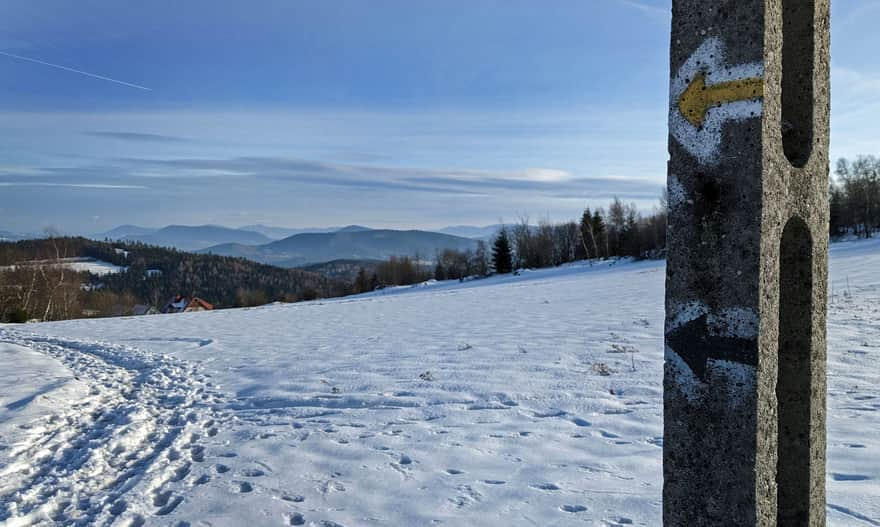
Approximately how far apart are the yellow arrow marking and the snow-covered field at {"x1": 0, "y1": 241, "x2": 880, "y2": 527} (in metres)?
2.31

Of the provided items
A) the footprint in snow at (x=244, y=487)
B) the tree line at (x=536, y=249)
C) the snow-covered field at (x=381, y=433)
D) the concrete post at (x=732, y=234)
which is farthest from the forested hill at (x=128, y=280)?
the concrete post at (x=732, y=234)

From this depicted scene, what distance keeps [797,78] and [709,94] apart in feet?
1.75

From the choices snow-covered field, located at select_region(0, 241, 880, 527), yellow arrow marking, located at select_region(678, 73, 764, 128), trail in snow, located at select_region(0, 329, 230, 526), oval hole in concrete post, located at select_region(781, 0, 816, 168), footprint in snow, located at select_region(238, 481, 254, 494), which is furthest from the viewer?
footprint in snow, located at select_region(238, 481, 254, 494)

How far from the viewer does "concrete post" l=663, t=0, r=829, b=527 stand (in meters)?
1.60

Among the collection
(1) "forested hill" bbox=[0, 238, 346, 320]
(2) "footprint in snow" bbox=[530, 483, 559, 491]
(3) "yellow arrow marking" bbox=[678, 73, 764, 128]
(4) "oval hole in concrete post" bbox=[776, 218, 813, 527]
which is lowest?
(1) "forested hill" bbox=[0, 238, 346, 320]

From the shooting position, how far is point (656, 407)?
5008 mm

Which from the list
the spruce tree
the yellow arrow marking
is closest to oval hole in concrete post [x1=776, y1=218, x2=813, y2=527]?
the yellow arrow marking

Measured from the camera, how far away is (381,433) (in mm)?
4918

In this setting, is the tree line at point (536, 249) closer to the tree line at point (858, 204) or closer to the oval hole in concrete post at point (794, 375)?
the tree line at point (858, 204)

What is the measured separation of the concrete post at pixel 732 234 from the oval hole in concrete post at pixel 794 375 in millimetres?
19

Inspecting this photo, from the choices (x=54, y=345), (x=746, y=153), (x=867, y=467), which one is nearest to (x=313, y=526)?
(x=746, y=153)

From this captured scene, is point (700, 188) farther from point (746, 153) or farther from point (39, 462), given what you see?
point (39, 462)

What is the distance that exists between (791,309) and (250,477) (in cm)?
367

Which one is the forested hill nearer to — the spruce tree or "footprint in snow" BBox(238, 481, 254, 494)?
the spruce tree
